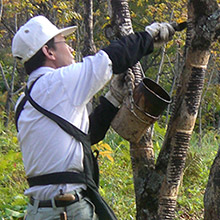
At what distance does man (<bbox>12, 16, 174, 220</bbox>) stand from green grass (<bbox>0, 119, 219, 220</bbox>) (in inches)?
87.3

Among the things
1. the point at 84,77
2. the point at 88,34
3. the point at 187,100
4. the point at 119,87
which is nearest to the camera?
the point at 84,77

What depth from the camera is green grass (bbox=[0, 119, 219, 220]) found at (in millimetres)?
5003

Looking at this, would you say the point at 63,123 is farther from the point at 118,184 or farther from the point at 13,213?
the point at 118,184

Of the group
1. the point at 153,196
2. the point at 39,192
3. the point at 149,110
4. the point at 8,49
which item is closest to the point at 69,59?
the point at 149,110

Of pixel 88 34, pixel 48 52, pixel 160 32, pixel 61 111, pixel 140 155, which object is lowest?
pixel 140 155

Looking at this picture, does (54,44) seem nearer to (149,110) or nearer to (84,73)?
(84,73)

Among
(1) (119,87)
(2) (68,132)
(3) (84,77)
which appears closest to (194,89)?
(1) (119,87)

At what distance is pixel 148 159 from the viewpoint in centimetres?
327

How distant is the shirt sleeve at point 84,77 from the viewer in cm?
248

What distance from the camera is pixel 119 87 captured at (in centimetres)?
322

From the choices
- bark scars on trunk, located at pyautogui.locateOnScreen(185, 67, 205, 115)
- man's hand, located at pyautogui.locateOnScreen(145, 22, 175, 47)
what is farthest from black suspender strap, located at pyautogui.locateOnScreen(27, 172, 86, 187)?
man's hand, located at pyautogui.locateOnScreen(145, 22, 175, 47)

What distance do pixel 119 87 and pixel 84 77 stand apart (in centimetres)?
76

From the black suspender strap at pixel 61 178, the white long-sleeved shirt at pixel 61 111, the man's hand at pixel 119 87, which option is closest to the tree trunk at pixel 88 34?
the man's hand at pixel 119 87

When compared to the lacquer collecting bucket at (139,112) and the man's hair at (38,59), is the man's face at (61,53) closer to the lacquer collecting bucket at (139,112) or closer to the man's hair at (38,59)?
the man's hair at (38,59)
